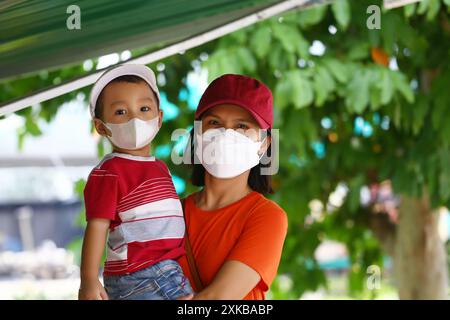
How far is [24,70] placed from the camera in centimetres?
338

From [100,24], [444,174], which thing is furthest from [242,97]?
[444,174]

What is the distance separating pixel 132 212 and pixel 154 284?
0.45 ft

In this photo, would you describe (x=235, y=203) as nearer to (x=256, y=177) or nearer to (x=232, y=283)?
(x=256, y=177)

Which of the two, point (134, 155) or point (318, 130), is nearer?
point (134, 155)

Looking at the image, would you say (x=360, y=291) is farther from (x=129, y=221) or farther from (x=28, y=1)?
(x=129, y=221)

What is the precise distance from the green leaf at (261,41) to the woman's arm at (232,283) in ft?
8.52

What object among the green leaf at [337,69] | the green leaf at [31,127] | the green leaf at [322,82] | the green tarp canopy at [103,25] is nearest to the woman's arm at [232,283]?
the green tarp canopy at [103,25]

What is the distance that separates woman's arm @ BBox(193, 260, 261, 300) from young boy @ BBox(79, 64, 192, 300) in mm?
53

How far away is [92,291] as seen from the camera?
1.61m

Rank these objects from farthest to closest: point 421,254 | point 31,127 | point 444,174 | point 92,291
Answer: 1. point 421,254
2. point 31,127
3. point 444,174
4. point 92,291
